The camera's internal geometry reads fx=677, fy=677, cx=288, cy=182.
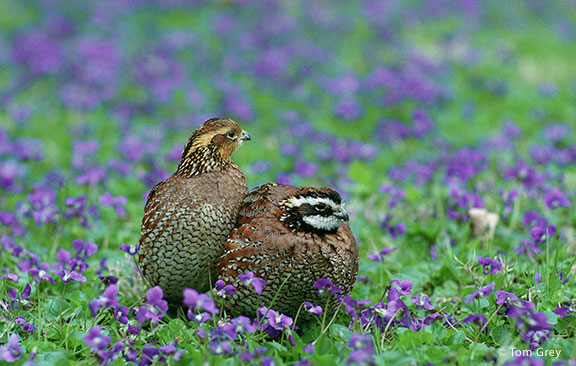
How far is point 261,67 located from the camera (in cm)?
1269

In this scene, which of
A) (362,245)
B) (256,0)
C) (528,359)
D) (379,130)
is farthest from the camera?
(256,0)

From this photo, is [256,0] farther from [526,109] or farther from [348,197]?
[348,197]

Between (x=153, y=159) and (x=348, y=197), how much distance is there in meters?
2.69

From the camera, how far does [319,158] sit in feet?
29.6

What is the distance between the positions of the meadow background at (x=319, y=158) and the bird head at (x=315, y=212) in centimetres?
56

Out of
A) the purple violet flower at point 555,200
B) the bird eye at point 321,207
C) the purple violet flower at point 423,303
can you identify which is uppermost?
the bird eye at point 321,207

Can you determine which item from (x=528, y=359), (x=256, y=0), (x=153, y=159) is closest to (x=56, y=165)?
(x=153, y=159)

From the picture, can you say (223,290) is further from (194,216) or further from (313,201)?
(313,201)

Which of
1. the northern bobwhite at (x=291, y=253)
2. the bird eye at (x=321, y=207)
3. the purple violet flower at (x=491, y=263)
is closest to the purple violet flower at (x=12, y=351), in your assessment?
the northern bobwhite at (x=291, y=253)

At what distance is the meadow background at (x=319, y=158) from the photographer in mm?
4020

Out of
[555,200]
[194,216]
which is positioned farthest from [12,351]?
[555,200]

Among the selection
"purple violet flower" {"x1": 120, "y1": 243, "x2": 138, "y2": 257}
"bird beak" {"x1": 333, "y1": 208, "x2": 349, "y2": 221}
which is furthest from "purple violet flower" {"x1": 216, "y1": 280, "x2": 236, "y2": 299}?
"purple violet flower" {"x1": 120, "y1": 243, "x2": 138, "y2": 257}

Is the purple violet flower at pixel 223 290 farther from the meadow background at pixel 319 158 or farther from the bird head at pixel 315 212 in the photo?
the bird head at pixel 315 212

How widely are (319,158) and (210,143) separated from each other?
4.34m
